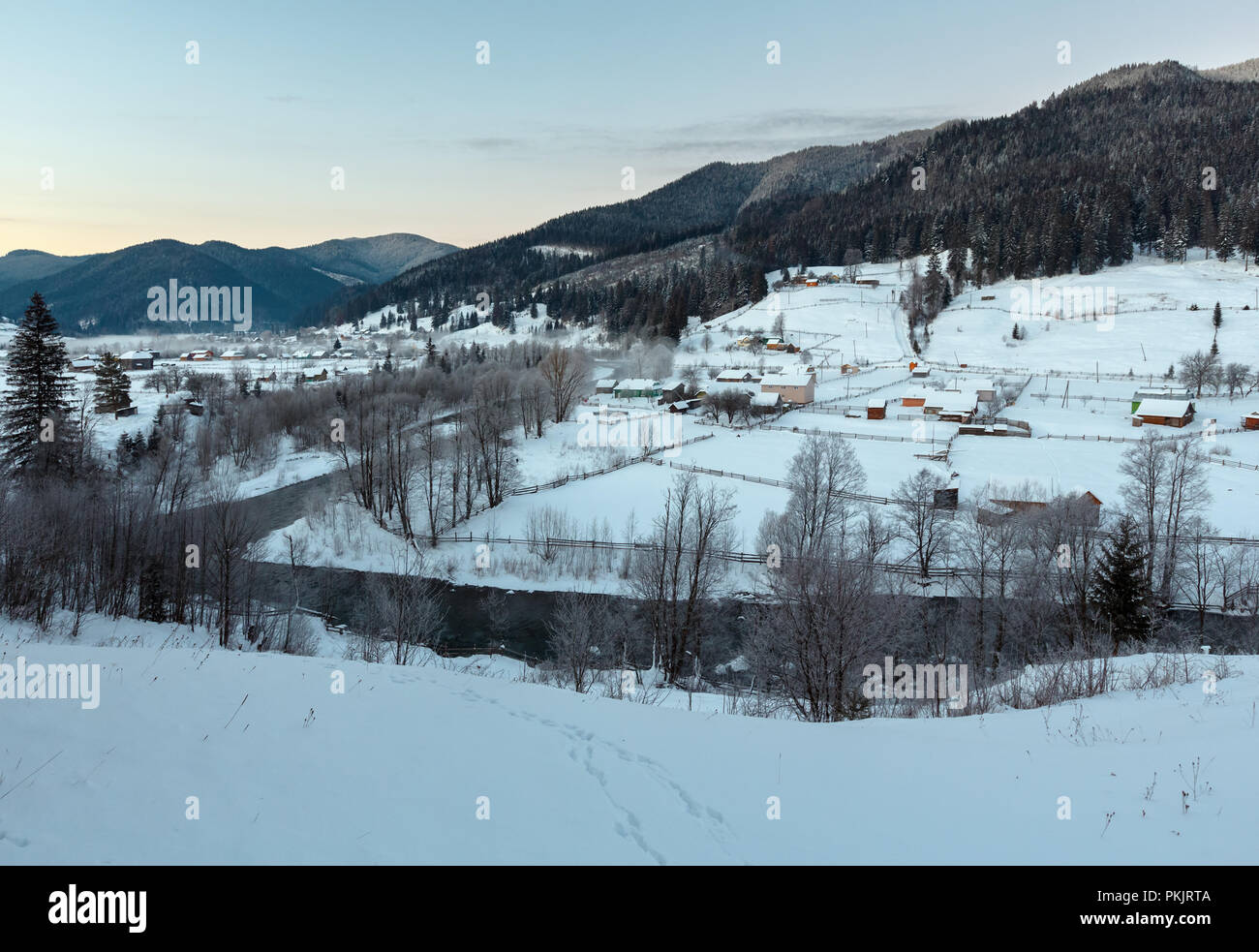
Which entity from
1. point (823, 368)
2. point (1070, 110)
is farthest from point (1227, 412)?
point (1070, 110)

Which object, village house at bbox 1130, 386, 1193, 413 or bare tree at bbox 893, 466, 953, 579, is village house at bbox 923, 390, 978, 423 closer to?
village house at bbox 1130, 386, 1193, 413

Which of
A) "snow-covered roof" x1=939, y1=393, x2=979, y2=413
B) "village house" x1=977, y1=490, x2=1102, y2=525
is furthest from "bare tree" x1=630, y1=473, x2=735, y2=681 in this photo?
"snow-covered roof" x1=939, y1=393, x2=979, y2=413

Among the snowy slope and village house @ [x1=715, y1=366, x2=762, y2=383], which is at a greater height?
village house @ [x1=715, y1=366, x2=762, y2=383]

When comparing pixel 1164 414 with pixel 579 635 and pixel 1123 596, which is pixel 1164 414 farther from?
pixel 579 635

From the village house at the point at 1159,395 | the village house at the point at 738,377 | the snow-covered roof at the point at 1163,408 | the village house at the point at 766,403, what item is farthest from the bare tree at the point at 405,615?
the village house at the point at 1159,395
